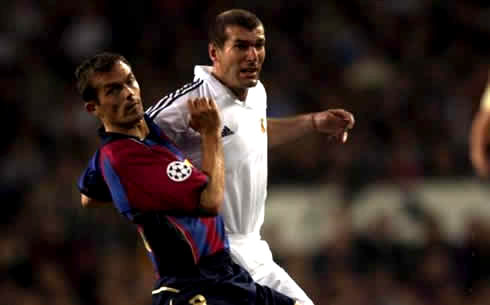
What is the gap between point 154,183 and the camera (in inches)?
166

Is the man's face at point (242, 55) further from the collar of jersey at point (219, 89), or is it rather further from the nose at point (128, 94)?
the nose at point (128, 94)

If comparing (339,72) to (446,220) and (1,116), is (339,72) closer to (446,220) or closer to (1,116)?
(446,220)

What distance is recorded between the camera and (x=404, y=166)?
357 inches

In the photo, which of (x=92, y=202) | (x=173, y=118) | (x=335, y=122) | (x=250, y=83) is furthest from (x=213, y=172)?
(x=335, y=122)

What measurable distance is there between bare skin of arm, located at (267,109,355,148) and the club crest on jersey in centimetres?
92

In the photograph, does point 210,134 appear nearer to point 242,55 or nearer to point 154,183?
point 154,183

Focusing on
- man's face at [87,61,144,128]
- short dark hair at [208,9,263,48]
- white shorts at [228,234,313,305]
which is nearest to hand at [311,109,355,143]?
short dark hair at [208,9,263,48]

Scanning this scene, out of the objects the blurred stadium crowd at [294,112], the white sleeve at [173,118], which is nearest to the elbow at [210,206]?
the white sleeve at [173,118]

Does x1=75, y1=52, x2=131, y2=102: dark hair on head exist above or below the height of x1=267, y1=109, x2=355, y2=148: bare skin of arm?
above

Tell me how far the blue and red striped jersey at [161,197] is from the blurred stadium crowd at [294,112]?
4.17 meters

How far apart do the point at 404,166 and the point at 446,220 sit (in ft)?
1.97

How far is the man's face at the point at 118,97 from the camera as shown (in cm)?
427

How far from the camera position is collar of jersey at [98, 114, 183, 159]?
4293 mm

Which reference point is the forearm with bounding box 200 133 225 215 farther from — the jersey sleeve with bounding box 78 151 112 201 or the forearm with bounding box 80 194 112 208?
the forearm with bounding box 80 194 112 208
